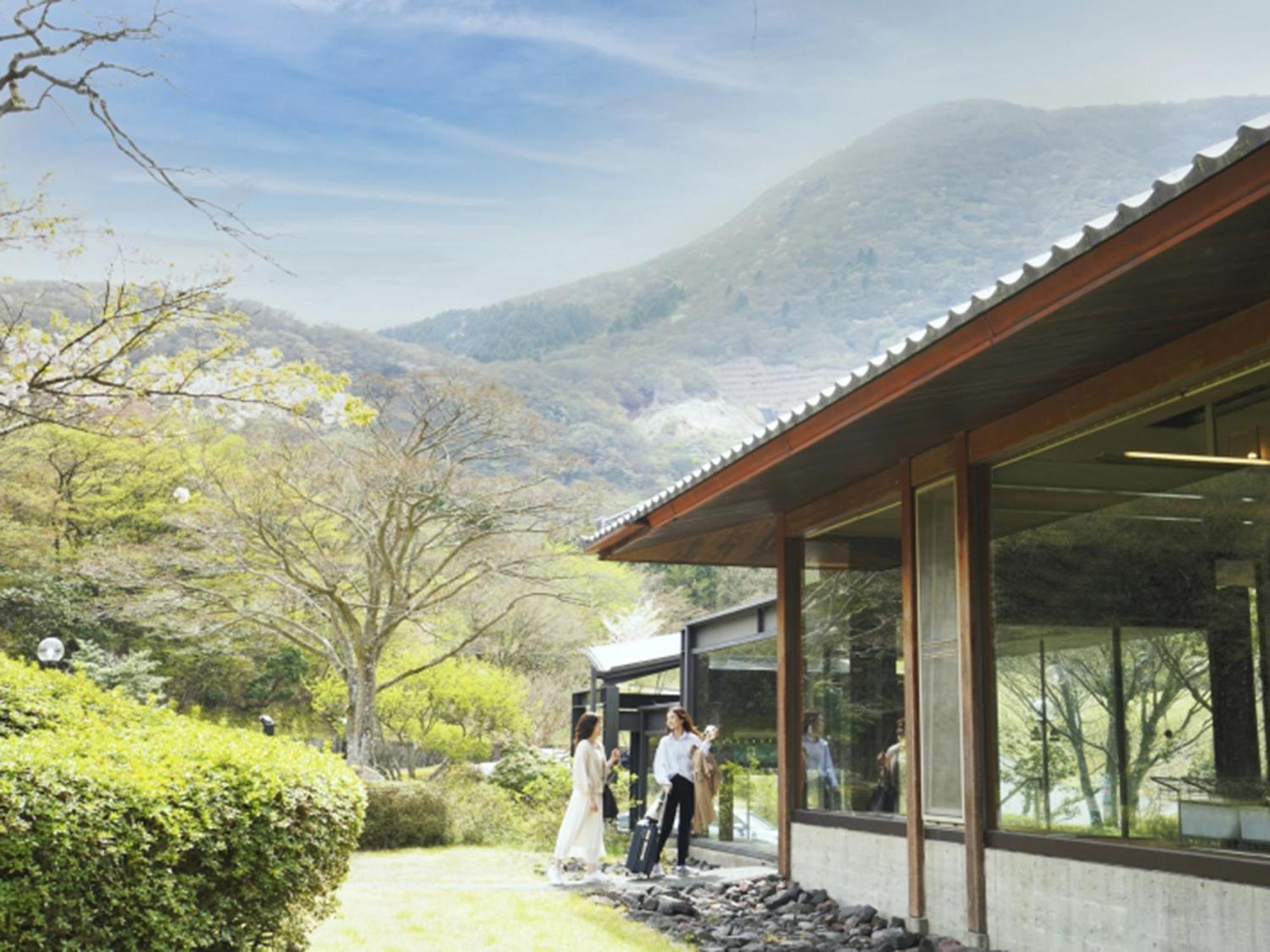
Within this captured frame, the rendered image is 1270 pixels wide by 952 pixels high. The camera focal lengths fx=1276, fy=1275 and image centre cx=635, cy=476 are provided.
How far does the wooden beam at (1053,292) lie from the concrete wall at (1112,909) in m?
2.49

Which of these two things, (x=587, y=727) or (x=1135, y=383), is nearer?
(x=1135, y=383)

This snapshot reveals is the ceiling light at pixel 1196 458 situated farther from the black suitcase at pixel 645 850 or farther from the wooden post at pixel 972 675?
the black suitcase at pixel 645 850

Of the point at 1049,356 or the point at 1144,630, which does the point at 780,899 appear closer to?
the point at 1144,630

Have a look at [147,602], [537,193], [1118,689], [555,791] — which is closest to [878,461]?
[1118,689]

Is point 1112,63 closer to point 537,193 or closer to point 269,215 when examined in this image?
point 537,193

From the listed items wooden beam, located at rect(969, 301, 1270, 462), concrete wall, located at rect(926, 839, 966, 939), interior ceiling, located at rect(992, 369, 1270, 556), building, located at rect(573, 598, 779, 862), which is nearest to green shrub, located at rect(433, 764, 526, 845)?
building, located at rect(573, 598, 779, 862)

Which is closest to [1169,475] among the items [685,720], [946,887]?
[946,887]

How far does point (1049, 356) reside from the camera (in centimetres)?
606

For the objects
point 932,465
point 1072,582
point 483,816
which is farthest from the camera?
point 483,816

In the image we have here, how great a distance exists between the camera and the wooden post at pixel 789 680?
34.4 ft

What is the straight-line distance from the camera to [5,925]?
4.25 meters

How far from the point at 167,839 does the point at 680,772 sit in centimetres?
768

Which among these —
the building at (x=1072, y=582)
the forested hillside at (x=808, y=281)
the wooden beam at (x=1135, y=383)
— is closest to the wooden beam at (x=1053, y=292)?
the building at (x=1072, y=582)

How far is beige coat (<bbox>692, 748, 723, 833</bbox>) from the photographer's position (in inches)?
480
